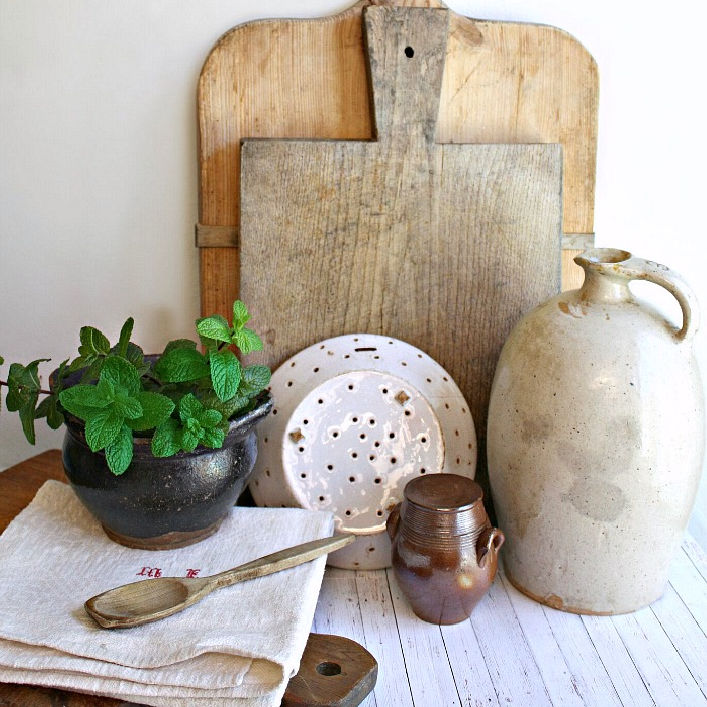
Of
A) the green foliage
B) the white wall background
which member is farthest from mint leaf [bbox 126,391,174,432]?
the white wall background

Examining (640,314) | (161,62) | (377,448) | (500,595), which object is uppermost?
(161,62)

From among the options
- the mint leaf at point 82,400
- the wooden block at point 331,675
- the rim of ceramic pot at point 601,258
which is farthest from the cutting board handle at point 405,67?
the wooden block at point 331,675

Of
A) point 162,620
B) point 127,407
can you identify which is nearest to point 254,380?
point 127,407

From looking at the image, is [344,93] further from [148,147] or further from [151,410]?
[151,410]

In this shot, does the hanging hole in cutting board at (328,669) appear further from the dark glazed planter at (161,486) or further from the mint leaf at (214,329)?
the mint leaf at (214,329)

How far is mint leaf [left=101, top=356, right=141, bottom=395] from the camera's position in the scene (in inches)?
33.7

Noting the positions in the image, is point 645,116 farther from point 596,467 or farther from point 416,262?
point 596,467

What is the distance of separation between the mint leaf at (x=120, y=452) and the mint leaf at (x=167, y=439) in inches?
1.0

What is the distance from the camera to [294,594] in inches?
33.7

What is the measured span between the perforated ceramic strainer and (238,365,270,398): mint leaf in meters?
0.09

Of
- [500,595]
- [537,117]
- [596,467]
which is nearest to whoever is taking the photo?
[596,467]

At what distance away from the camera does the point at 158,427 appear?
863mm

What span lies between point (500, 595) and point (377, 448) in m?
0.23

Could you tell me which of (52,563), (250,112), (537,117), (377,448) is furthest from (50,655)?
(537,117)
